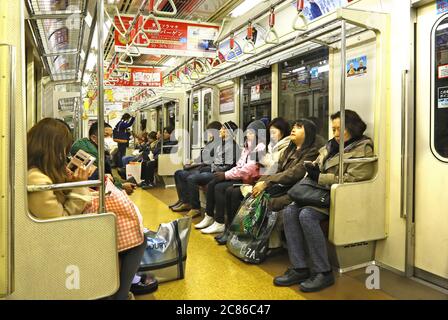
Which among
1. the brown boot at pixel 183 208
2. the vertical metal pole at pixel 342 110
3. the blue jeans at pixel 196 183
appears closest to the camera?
the vertical metal pole at pixel 342 110

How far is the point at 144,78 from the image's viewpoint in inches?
366

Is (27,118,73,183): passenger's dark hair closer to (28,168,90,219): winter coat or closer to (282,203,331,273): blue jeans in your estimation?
(28,168,90,219): winter coat

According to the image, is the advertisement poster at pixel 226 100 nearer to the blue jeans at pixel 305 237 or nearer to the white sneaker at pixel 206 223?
the white sneaker at pixel 206 223

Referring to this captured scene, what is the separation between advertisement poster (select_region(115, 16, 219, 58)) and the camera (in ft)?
16.5

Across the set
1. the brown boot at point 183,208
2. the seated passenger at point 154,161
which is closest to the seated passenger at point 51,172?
the brown boot at point 183,208

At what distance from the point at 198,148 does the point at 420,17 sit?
5.33 m

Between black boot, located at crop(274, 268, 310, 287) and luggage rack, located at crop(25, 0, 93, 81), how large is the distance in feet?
8.55

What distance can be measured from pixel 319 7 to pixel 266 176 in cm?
197

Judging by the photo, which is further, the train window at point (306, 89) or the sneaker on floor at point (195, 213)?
the sneaker on floor at point (195, 213)

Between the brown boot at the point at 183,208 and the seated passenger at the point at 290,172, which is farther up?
the seated passenger at the point at 290,172

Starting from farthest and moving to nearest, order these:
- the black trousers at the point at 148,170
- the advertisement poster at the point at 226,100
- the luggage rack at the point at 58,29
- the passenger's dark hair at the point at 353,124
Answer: the black trousers at the point at 148,170 → the advertisement poster at the point at 226,100 → the passenger's dark hair at the point at 353,124 → the luggage rack at the point at 58,29

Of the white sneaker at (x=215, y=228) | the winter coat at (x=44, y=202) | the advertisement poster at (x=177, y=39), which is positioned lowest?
the white sneaker at (x=215, y=228)

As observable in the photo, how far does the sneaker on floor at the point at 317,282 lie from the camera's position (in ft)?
9.65

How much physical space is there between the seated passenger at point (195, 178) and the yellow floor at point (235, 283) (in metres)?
1.45
